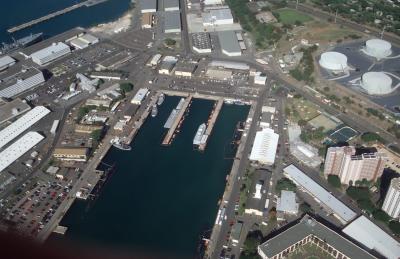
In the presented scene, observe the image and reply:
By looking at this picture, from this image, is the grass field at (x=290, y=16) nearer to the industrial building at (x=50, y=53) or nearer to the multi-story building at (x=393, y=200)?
the industrial building at (x=50, y=53)

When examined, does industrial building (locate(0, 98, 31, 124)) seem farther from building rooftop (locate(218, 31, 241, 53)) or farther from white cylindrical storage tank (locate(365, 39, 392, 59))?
white cylindrical storage tank (locate(365, 39, 392, 59))

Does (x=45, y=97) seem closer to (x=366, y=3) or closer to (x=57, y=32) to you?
(x=57, y=32)

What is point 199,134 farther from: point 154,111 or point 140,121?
point 140,121

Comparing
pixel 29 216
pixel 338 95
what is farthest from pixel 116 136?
pixel 338 95

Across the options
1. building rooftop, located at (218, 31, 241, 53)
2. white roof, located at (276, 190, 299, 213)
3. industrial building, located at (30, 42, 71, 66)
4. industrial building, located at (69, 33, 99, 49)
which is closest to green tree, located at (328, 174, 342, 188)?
white roof, located at (276, 190, 299, 213)

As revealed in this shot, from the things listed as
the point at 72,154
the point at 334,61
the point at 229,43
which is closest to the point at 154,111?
the point at 72,154

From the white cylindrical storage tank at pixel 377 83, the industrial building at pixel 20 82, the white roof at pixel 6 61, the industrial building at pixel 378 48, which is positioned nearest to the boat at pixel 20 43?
the white roof at pixel 6 61
